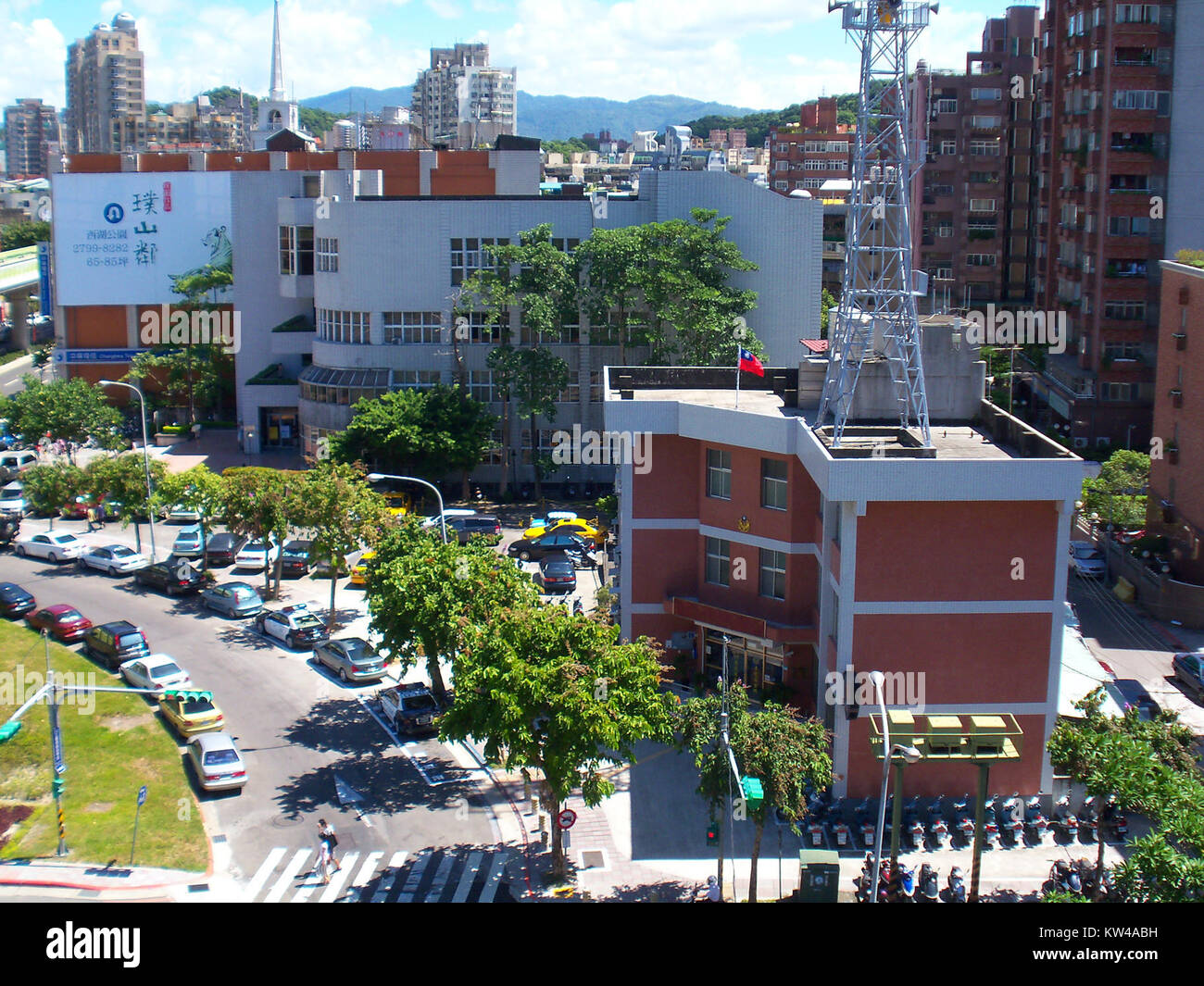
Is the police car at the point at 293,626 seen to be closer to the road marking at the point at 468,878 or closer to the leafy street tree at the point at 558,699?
the road marking at the point at 468,878

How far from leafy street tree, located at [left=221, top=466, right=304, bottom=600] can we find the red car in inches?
248

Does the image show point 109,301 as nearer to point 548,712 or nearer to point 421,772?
point 421,772

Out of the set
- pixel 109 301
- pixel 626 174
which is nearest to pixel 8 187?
pixel 626 174

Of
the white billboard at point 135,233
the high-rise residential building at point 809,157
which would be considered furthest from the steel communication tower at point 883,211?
the high-rise residential building at point 809,157

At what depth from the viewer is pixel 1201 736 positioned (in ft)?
114

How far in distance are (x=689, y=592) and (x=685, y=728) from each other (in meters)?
11.2

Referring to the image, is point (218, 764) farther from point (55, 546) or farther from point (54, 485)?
point (54, 485)

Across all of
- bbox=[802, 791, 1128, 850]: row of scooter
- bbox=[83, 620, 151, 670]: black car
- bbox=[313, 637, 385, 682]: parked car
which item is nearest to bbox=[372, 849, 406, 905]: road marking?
bbox=[802, 791, 1128, 850]: row of scooter

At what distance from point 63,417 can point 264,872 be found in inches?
1720

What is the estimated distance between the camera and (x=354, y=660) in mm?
39531

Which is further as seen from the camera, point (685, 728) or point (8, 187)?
point (8, 187)

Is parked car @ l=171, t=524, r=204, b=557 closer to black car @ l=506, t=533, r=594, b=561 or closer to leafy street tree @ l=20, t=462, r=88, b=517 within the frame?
leafy street tree @ l=20, t=462, r=88, b=517

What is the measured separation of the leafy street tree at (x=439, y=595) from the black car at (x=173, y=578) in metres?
16.9

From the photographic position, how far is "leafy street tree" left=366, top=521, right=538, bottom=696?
3275 centimetres
